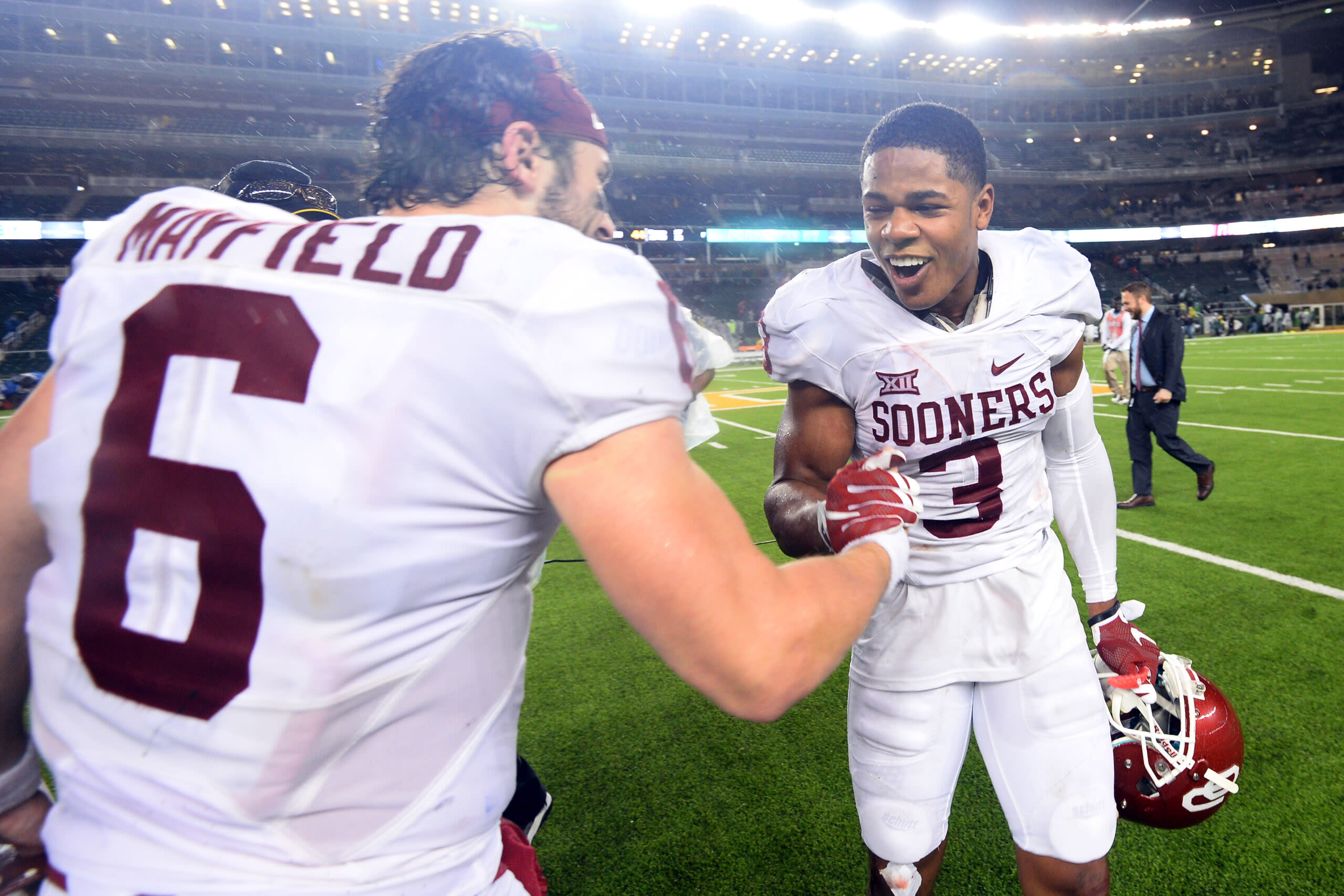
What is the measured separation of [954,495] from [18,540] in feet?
6.49

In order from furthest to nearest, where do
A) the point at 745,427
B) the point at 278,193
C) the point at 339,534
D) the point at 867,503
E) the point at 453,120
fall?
the point at 745,427, the point at 278,193, the point at 867,503, the point at 453,120, the point at 339,534

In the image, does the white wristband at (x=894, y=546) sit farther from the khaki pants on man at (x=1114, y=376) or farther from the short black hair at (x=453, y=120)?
the khaki pants on man at (x=1114, y=376)

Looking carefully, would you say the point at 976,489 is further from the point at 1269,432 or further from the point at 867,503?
the point at 1269,432

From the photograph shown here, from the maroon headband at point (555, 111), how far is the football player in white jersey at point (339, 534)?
30 cm

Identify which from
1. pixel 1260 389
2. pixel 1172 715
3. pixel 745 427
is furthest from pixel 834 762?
pixel 1260 389

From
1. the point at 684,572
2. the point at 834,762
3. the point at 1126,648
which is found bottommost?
the point at 834,762

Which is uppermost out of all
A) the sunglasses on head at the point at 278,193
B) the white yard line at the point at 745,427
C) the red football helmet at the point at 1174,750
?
the sunglasses on head at the point at 278,193

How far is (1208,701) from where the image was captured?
201 cm

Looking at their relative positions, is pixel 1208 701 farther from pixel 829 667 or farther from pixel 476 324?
pixel 476 324

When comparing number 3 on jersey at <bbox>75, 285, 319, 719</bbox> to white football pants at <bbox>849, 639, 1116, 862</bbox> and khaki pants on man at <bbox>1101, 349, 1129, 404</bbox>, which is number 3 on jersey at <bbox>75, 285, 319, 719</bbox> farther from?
khaki pants on man at <bbox>1101, 349, 1129, 404</bbox>

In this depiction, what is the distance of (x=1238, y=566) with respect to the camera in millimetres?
5059

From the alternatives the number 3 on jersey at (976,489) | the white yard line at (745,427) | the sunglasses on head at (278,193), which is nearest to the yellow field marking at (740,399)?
the white yard line at (745,427)

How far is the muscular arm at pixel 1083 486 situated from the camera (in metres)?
2.20

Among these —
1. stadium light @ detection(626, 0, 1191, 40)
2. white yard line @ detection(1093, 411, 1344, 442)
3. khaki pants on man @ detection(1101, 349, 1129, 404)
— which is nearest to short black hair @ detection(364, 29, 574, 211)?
white yard line @ detection(1093, 411, 1344, 442)
